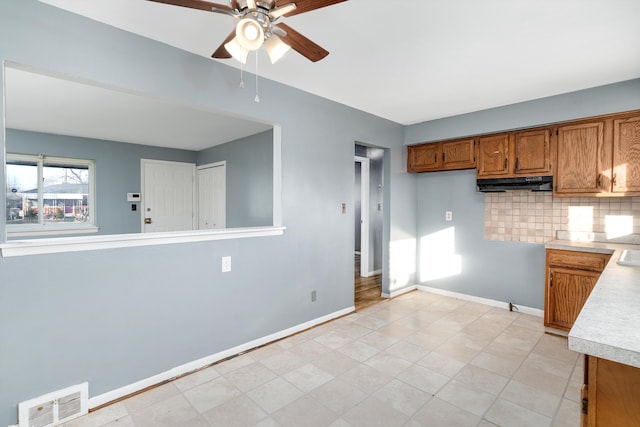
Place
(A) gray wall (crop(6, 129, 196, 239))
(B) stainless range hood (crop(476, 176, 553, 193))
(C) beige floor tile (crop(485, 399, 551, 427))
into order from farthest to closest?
(A) gray wall (crop(6, 129, 196, 239))
(B) stainless range hood (crop(476, 176, 553, 193))
(C) beige floor tile (crop(485, 399, 551, 427))

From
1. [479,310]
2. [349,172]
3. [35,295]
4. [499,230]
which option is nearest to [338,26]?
A: [349,172]

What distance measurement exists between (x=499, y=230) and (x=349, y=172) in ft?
6.80

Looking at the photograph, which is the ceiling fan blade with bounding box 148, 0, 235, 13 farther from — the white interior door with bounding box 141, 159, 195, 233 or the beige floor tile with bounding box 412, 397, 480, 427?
the white interior door with bounding box 141, 159, 195, 233

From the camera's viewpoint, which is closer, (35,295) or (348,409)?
(35,295)

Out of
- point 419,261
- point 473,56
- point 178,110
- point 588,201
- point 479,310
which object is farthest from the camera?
point 419,261

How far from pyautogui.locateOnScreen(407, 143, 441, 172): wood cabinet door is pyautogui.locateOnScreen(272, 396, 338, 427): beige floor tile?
11.1 feet

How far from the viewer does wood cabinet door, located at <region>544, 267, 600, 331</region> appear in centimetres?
290

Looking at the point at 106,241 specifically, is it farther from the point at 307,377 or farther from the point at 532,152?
the point at 532,152

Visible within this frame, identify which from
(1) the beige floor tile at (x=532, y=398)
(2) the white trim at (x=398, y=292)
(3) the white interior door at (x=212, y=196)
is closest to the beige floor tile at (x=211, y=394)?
(1) the beige floor tile at (x=532, y=398)

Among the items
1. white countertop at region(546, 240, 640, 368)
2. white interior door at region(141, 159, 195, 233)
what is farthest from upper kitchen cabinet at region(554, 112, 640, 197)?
white interior door at region(141, 159, 195, 233)

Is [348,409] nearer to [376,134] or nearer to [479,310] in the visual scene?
[479,310]

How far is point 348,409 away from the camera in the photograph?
197 cm

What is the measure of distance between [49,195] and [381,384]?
5.36 metres

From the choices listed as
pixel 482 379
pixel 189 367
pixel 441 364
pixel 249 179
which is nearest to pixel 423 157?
pixel 249 179
